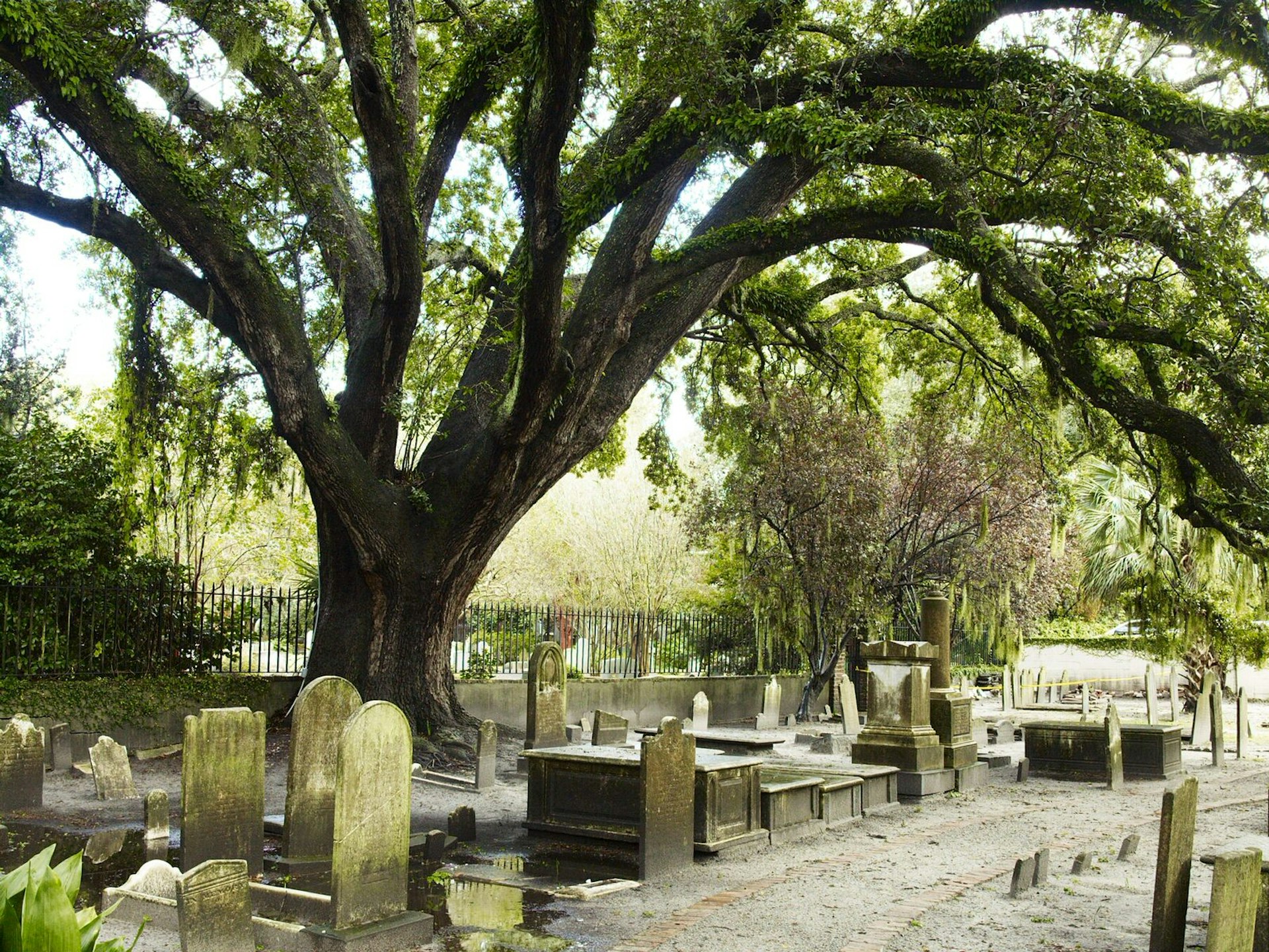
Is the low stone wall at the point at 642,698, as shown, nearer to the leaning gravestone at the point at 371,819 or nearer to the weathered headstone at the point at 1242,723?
the weathered headstone at the point at 1242,723

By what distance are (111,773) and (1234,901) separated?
10.3 metres

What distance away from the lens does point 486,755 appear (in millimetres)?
12070

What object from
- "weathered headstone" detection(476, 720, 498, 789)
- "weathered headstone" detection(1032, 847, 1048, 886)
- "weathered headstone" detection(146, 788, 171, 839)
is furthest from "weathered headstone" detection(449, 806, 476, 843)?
"weathered headstone" detection(1032, 847, 1048, 886)

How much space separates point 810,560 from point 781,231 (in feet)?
33.8

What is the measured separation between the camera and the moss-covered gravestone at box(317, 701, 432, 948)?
6.07 m

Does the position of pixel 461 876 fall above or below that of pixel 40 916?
below

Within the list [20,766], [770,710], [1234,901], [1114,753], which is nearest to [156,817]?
[20,766]

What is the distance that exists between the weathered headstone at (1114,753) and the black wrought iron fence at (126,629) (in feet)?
38.8

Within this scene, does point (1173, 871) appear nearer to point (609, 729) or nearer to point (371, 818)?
point (371, 818)

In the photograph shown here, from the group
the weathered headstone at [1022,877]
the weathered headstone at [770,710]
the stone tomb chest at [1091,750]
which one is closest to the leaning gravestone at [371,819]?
the weathered headstone at [1022,877]

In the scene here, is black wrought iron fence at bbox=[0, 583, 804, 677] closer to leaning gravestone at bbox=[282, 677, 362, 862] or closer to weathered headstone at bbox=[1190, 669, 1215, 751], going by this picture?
leaning gravestone at bbox=[282, 677, 362, 862]

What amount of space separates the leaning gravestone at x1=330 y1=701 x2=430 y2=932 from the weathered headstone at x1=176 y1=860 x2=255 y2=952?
50cm

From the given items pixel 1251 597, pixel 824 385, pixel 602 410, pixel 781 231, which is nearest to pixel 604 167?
pixel 781 231

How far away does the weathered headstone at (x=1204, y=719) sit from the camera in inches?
720
